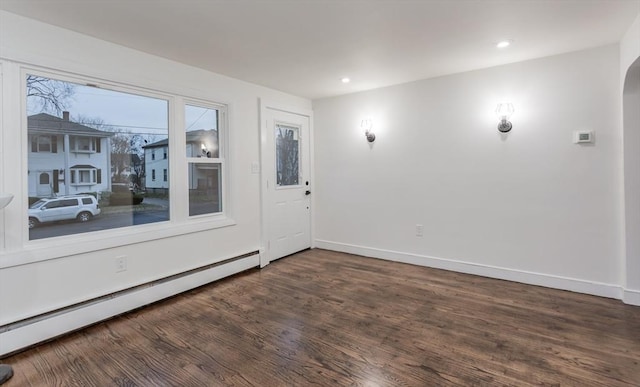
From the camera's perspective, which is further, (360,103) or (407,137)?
(360,103)

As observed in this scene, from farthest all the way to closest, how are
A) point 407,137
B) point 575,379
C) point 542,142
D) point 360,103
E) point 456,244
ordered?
point 360,103 < point 407,137 < point 456,244 < point 542,142 < point 575,379

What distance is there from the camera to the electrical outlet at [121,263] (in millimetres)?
2826

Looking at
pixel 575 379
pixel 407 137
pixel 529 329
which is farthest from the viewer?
pixel 407 137

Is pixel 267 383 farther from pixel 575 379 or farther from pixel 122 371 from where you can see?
pixel 575 379

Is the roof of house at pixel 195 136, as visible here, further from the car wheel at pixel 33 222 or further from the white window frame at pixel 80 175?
the car wheel at pixel 33 222

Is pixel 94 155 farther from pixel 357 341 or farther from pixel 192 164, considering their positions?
pixel 357 341

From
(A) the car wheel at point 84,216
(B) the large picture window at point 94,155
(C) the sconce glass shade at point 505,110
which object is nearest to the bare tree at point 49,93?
(B) the large picture window at point 94,155

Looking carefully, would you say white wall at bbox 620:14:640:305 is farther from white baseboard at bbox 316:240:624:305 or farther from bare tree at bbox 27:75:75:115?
bare tree at bbox 27:75:75:115

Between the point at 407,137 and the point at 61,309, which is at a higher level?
the point at 407,137

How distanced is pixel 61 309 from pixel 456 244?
3.98 meters

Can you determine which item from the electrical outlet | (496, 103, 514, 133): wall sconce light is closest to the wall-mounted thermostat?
(496, 103, 514, 133): wall sconce light

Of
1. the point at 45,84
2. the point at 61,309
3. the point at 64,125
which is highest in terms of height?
the point at 45,84

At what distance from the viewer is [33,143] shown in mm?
2451

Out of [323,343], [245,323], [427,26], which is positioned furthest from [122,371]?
[427,26]
